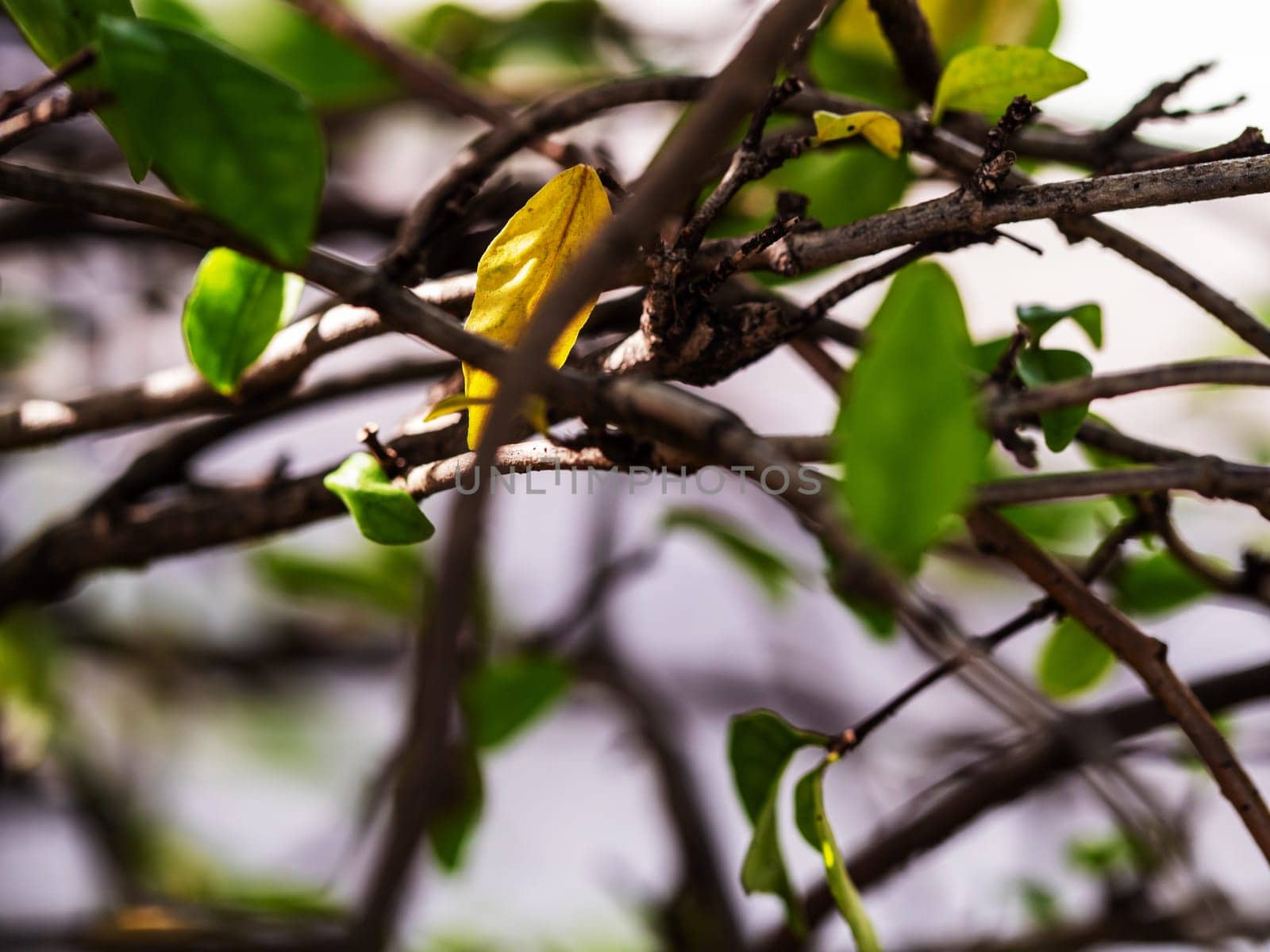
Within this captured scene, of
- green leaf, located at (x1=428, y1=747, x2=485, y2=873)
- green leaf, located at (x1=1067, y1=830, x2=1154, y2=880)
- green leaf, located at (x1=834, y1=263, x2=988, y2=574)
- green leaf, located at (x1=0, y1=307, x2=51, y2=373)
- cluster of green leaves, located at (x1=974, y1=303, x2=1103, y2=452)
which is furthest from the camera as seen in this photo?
green leaf, located at (x1=0, y1=307, x2=51, y2=373)

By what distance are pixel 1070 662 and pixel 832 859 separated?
16 cm

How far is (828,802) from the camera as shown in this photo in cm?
75

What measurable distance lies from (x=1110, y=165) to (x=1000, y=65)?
7 centimetres

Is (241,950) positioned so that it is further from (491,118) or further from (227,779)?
(227,779)

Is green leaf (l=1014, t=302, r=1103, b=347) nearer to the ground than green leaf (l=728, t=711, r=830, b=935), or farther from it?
farther from it

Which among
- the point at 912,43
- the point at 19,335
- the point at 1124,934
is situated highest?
the point at 19,335

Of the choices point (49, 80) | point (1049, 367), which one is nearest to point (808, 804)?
point (1049, 367)

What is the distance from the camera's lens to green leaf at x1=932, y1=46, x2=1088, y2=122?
0.75 feet

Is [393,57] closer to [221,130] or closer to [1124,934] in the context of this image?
[221,130]

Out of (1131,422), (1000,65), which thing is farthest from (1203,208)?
(1000,65)

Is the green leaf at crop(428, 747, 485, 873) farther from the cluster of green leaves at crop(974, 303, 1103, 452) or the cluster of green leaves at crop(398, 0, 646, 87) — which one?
the cluster of green leaves at crop(398, 0, 646, 87)

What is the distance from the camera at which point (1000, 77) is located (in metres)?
0.24

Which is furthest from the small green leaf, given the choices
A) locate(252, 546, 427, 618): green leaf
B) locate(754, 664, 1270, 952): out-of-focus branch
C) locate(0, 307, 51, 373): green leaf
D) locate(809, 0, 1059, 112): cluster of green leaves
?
locate(0, 307, 51, 373): green leaf

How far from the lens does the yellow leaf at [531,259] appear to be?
210 millimetres
